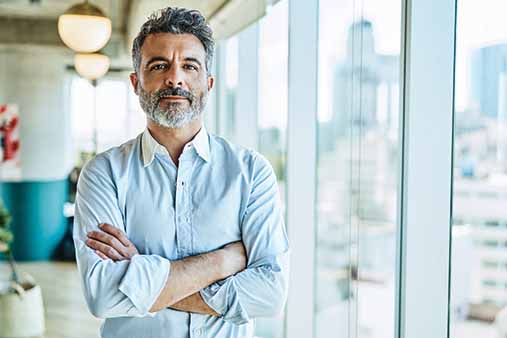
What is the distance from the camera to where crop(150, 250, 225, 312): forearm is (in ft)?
4.64

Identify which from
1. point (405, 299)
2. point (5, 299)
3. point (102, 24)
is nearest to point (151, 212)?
point (405, 299)

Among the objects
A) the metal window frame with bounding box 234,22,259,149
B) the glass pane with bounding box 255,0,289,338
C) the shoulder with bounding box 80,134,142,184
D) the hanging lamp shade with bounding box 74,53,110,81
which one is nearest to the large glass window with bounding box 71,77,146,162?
the hanging lamp shade with bounding box 74,53,110,81

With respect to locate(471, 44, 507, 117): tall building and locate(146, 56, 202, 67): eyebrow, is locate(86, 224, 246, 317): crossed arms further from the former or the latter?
locate(471, 44, 507, 117): tall building

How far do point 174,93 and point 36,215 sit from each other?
535 cm

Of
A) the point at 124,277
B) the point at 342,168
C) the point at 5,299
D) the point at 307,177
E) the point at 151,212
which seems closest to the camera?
the point at 124,277

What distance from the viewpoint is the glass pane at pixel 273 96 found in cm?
343

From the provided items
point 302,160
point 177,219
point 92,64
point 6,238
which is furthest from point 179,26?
point 6,238

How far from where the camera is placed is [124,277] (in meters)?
1.39

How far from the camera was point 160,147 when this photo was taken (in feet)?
5.20

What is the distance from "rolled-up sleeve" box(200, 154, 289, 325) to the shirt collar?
0.44 ft

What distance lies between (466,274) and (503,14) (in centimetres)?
80

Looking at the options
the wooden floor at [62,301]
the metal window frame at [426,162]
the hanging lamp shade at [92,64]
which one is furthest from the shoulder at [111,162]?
the hanging lamp shade at [92,64]

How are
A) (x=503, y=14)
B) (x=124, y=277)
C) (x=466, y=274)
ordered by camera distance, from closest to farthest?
(x=124, y=277) < (x=503, y=14) < (x=466, y=274)

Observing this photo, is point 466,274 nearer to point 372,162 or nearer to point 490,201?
point 490,201
